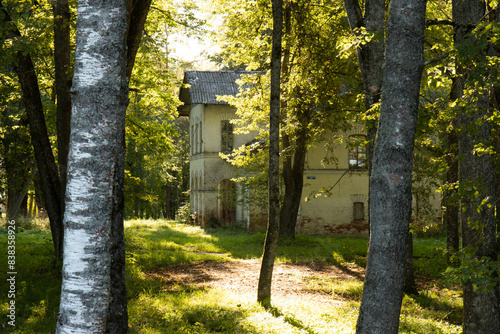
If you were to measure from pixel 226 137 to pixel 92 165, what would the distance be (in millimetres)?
23266

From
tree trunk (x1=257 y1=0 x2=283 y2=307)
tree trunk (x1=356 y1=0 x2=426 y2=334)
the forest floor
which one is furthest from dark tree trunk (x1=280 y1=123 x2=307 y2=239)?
tree trunk (x1=356 y1=0 x2=426 y2=334)

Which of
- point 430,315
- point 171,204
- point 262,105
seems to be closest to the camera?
point 430,315

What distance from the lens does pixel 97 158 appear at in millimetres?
→ 3232

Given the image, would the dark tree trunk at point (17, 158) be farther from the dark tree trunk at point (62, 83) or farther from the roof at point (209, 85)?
the roof at point (209, 85)

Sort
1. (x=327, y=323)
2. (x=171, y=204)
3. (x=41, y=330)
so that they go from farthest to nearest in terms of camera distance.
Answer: (x=171, y=204) < (x=327, y=323) < (x=41, y=330)

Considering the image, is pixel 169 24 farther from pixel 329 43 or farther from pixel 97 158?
pixel 97 158

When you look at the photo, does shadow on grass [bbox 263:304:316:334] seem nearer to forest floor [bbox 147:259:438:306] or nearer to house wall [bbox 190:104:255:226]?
forest floor [bbox 147:259:438:306]

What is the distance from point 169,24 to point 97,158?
10.7m

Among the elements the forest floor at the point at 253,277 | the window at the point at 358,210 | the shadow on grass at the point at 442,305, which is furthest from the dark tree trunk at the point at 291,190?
the shadow on grass at the point at 442,305

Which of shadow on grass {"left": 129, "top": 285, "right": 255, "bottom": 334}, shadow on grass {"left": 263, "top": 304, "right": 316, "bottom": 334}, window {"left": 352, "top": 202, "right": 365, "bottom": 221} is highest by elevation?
window {"left": 352, "top": 202, "right": 365, "bottom": 221}

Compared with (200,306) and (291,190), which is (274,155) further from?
(291,190)

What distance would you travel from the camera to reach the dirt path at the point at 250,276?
10.4 m

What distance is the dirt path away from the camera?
1044 centimetres

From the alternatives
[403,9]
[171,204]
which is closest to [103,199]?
[403,9]
